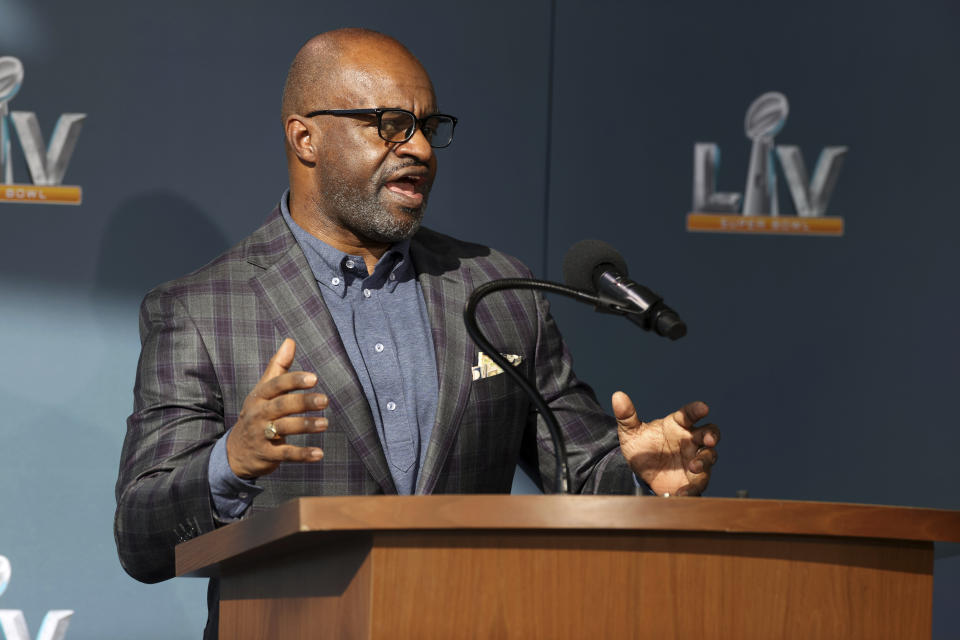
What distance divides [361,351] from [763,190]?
158cm

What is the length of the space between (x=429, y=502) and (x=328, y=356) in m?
0.92

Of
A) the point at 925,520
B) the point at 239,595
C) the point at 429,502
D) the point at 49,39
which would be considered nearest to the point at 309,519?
the point at 429,502

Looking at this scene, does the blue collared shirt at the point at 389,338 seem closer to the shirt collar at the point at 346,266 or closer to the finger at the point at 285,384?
the shirt collar at the point at 346,266

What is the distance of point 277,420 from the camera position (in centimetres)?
150

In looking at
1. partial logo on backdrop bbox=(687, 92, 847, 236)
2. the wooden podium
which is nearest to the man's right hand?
the wooden podium

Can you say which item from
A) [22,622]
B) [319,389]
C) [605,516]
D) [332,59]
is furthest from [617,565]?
[22,622]

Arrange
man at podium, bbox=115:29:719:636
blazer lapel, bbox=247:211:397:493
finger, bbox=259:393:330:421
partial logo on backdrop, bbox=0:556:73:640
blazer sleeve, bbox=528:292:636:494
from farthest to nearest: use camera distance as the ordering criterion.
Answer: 1. partial logo on backdrop, bbox=0:556:73:640
2. blazer sleeve, bbox=528:292:636:494
3. blazer lapel, bbox=247:211:397:493
4. man at podium, bbox=115:29:719:636
5. finger, bbox=259:393:330:421

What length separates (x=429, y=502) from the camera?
1229 mm

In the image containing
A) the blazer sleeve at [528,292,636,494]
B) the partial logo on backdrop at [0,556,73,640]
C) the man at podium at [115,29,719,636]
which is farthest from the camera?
the partial logo on backdrop at [0,556,73,640]

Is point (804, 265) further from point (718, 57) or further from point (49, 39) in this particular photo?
point (49, 39)

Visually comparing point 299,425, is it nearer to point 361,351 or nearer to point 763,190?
point 361,351

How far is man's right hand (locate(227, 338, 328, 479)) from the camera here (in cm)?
145

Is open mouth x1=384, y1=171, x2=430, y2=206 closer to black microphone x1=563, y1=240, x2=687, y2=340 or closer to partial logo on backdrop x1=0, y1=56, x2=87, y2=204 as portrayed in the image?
black microphone x1=563, y1=240, x2=687, y2=340

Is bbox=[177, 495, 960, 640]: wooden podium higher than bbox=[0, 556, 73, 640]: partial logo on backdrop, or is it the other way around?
bbox=[177, 495, 960, 640]: wooden podium
